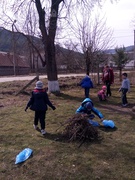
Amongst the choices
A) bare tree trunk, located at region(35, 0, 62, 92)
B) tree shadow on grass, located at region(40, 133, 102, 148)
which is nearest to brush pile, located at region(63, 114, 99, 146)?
tree shadow on grass, located at region(40, 133, 102, 148)

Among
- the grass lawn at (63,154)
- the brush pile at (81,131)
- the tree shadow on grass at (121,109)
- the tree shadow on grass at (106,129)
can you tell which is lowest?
the grass lawn at (63,154)

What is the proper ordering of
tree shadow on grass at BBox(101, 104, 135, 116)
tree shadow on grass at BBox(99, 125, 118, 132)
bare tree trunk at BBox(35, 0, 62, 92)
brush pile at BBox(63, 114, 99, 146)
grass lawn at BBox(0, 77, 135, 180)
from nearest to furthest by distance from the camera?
grass lawn at BBox(0, 77, 135, 180) < brush pile at BBox(63, 114, 99, 146) < tree shadow on grass at BBox(99, 125, 118, 132) < tree shadow on grass at BBox(101, 104, 135, 116) < bare tree trunk at BBox(35, 0, 62, 92)

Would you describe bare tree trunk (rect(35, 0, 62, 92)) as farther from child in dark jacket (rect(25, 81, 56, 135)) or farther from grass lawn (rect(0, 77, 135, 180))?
child in dark jacket (rect(25, 81, 56, 135))

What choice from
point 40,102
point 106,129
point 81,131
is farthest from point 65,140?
point 106,129

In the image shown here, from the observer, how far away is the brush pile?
18.4ft

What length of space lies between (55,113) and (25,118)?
105 centimetres

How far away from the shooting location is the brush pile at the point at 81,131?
5.61 metres

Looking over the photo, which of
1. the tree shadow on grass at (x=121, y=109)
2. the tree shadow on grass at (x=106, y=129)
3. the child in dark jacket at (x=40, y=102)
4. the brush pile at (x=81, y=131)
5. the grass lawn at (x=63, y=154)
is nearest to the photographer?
the grass lawn at (x=63, y=154)

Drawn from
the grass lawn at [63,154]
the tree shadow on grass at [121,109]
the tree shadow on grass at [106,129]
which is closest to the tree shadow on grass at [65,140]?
the grass lawn at [63,154]

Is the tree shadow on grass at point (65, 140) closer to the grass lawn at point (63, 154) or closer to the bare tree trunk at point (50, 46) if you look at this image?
the grass lawn at point (63, 154)

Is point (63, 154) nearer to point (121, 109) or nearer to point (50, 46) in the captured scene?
point (121, 109)

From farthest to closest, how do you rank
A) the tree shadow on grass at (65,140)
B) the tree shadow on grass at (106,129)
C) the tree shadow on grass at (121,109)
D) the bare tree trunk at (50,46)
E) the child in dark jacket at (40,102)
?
the bare tree trunk at (50,46), the tree shadow on grass at (121,109), the tree shadow on grass at (106,129), the child in dark jacket at (40,102), the tree shadow on grass at (65,140)

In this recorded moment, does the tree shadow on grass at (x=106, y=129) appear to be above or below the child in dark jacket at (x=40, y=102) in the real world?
below

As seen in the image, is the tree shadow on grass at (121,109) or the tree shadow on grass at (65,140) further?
the tree shadow on grass at (121,109)
